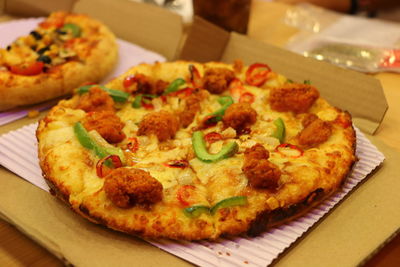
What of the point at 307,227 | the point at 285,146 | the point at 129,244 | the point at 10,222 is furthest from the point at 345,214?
the point at 10,222

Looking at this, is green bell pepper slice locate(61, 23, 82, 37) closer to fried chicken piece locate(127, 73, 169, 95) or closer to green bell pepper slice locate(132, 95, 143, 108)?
fried chicken piece locate(127, 73, 169, 95)

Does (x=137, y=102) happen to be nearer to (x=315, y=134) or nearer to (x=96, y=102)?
(x=96, y=102)

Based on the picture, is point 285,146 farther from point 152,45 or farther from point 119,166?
point 152,45

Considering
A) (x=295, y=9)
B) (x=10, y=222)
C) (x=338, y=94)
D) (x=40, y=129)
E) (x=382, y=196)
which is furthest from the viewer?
(x=295, y=9)

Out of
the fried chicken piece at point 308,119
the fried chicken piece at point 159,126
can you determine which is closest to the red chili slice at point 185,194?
the fried chicken piece at point 159,126

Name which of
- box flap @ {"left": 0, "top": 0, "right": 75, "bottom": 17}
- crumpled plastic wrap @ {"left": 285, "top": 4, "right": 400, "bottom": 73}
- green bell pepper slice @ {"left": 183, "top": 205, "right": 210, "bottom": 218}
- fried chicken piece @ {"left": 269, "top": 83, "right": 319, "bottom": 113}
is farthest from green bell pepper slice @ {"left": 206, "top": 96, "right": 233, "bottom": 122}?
box flap @ {"left": 0, "top": 0, "right": 75, "bottom": 17}

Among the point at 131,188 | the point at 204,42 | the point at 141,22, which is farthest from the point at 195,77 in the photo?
the point at 141,22

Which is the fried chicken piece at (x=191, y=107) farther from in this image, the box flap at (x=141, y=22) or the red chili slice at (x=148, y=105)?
the box flap at (x=141, y=22)
